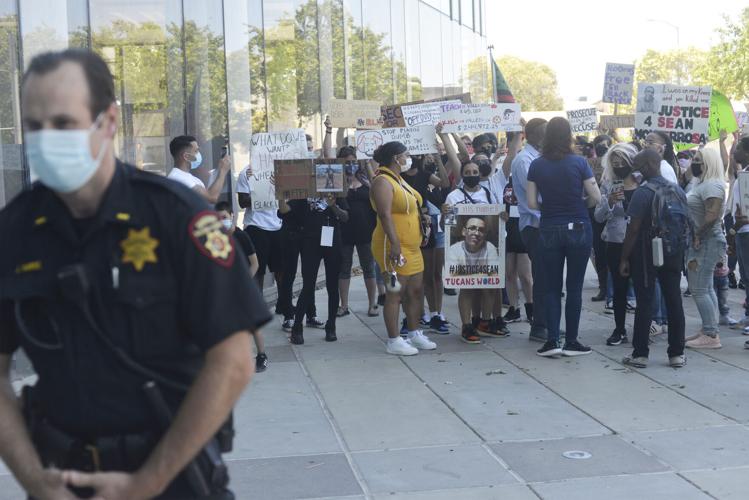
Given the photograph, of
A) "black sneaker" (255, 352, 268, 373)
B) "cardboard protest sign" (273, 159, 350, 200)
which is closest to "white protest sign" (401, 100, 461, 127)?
"cardboard protest sign" (273, 159, 350, 200)

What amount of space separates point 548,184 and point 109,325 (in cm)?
718

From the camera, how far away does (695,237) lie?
945 cm

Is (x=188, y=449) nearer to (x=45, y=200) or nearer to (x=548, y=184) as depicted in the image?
(x=45, y=200)

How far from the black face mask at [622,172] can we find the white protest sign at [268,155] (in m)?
3.01

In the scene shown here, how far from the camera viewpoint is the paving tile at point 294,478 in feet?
18.2

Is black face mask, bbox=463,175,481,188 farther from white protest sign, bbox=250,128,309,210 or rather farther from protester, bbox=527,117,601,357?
white protest sign, bbox=250,128,309,210

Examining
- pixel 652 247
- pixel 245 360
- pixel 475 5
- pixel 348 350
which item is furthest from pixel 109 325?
pixel 475 5

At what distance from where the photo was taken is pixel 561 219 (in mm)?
9148

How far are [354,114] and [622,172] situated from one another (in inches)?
155

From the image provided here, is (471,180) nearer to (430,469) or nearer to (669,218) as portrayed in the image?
(669,218)

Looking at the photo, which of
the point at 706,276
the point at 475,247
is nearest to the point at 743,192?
the point at 706,276

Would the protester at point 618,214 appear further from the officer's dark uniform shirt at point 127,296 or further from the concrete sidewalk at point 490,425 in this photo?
the officer's dark uniform shirt at point 127,296

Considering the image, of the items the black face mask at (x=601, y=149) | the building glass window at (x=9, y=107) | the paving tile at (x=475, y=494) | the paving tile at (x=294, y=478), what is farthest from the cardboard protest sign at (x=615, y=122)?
the paving tile at (x=475, y=494)

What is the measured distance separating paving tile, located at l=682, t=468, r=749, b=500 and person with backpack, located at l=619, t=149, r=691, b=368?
9.86ft
